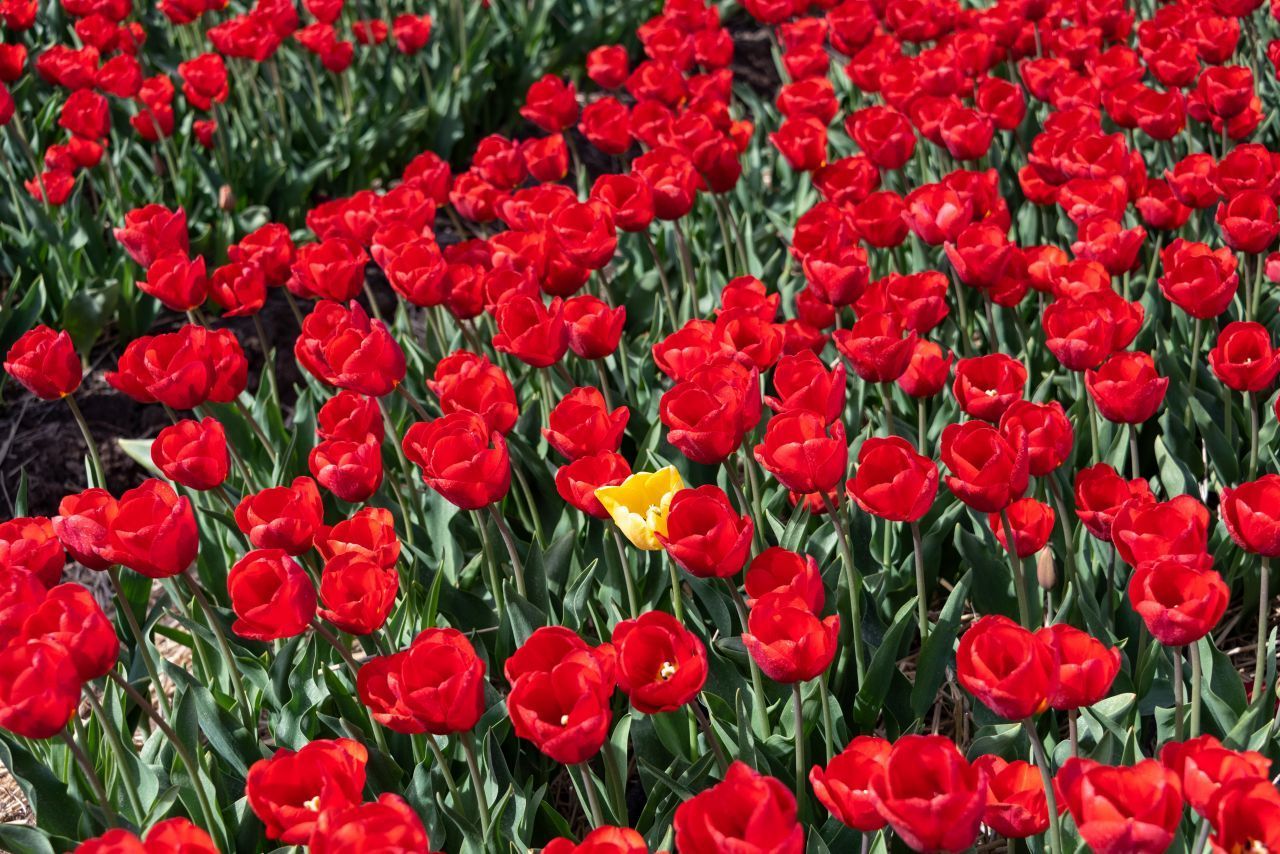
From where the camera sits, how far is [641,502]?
1.88m

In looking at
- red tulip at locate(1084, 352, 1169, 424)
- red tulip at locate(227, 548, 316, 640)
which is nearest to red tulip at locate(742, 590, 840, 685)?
red tulip at locate(227, 548, 316, 640)

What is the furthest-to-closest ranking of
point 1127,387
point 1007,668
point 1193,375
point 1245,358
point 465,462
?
point 1193,375 → point 1245,358 → point 1127,387 → point 465,462 → point 1007,668

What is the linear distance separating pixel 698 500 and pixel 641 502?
199mm

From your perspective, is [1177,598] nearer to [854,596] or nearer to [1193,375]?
[854,596]

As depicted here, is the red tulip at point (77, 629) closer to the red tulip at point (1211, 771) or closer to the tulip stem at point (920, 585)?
the tulip stem at point (920, 585)

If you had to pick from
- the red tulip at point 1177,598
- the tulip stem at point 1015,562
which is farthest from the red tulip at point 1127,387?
the red tulip at point 1177,598

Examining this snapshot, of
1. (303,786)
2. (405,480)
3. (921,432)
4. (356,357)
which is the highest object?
(356,357)

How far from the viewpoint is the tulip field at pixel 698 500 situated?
1.51 meters

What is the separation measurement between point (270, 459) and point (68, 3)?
7.09 ft

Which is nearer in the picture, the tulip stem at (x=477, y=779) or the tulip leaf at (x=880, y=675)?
the tulip stem at (x=477, y=779)

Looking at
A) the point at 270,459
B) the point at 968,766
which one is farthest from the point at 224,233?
the point at 968,766

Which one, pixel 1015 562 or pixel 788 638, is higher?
pixel 788 638

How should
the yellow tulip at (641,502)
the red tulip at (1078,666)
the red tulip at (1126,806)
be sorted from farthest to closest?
the yellow tulip at (641,502) < the red tulip at (1078,666) < the red tulip at (1126,806)

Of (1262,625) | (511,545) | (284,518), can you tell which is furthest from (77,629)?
(1262,625)
